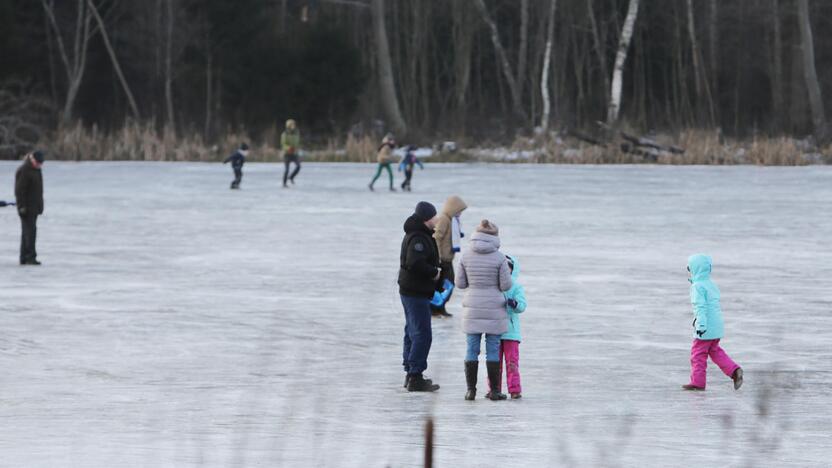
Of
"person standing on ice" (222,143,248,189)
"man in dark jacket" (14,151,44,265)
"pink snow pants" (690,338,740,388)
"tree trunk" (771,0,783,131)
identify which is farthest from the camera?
"tree trunk" (771,0,783,131)

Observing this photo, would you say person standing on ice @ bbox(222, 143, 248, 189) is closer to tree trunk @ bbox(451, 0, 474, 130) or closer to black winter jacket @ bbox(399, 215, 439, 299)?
black winter jacket @ bbox(399, 215, 439, 299)

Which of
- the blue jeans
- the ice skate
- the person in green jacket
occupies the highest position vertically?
the person in green jacket

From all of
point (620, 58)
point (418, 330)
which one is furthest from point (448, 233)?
point (620, 58)

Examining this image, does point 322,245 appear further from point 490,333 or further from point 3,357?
point 490,333

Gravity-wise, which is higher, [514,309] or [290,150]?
[290,150]

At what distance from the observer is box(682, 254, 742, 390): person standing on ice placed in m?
9.77

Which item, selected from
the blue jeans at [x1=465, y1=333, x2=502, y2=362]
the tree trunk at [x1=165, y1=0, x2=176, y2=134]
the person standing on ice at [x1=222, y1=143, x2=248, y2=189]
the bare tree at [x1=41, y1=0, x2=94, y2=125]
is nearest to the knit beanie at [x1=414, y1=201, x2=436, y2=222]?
the blue jeans at [x1=465, y1=333, x2=502, y2=362]

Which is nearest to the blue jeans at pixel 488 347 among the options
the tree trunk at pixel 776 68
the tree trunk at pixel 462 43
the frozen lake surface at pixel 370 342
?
the frozen lake surface at pixel 370 342

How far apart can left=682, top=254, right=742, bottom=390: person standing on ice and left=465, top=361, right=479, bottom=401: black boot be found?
1.36 m

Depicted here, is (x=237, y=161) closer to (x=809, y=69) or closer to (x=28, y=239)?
(x=28, y=239)

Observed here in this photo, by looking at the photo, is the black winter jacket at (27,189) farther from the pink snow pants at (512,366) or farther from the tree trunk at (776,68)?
the tree trunk at (776,68)

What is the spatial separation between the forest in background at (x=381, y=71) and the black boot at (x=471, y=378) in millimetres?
33473

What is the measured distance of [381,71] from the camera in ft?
168

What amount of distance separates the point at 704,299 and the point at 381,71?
41.9 meters
